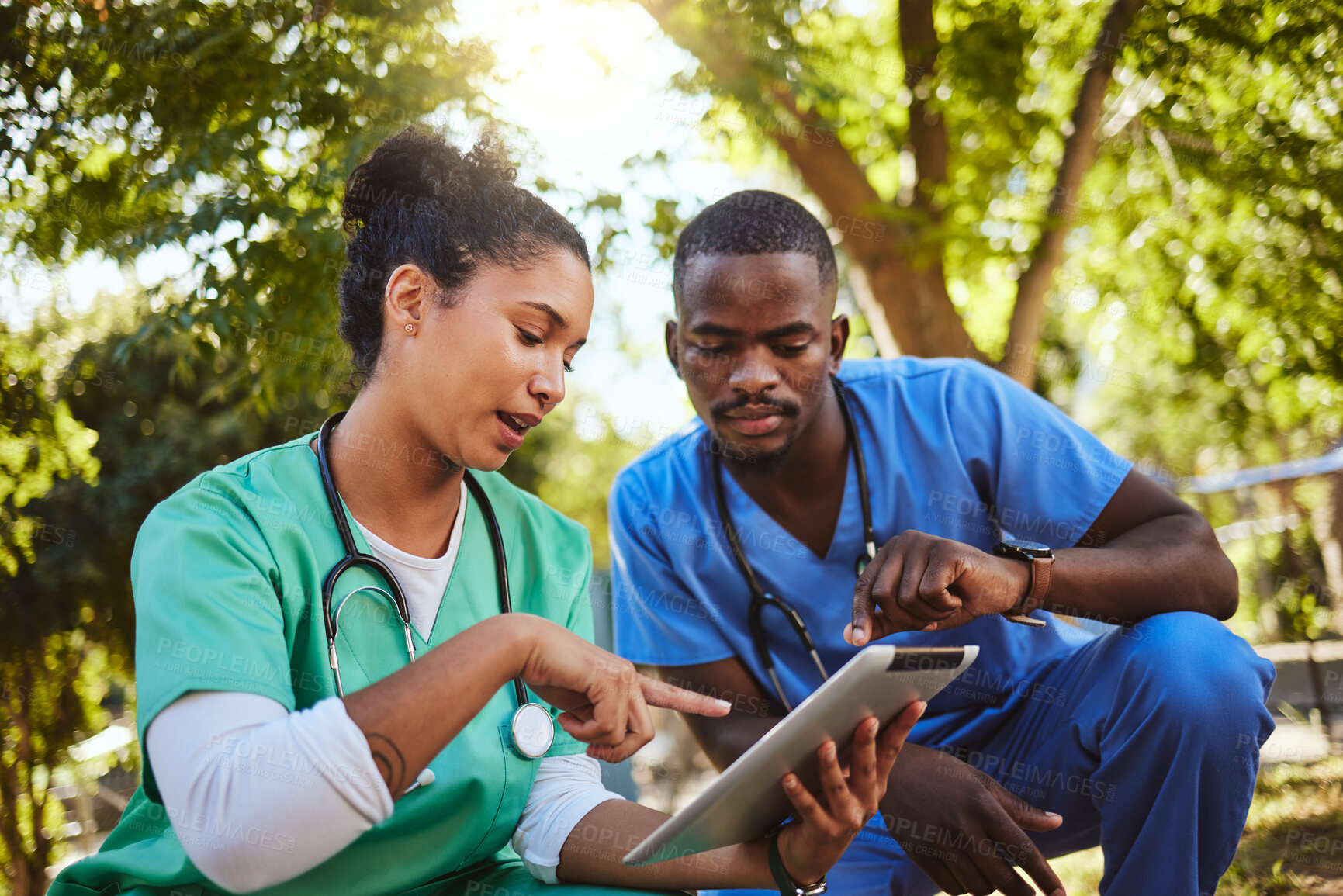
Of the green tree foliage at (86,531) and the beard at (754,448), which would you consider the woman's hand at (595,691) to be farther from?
the green tree foliage at (86,531)

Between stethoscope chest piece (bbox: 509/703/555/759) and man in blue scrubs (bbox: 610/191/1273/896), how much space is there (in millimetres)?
620

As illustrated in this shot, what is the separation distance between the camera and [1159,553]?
209cm

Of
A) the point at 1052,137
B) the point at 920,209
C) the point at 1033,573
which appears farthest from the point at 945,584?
the point at 1052,137

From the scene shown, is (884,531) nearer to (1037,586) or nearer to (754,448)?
(754,448)

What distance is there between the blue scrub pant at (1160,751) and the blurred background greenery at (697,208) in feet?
4.19

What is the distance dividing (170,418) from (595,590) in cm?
534

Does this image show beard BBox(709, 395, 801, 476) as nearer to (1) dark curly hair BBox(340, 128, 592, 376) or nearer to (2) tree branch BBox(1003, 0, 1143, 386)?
(1) dark curly hair BBox(340, 128, 592, 376)

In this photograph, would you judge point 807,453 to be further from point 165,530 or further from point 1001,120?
point 1001,120

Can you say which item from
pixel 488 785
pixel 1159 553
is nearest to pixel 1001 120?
pixel 1159 553

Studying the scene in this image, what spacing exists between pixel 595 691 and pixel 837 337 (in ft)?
4.84

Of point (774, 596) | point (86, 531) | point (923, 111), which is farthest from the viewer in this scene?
point (86, 531)

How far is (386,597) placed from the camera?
168 centimetres

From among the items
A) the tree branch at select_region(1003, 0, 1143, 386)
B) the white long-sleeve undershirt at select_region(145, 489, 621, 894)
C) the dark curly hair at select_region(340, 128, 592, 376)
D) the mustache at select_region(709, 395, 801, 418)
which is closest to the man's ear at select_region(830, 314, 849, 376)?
the mustache at select_region(709, 395, 801, 418)

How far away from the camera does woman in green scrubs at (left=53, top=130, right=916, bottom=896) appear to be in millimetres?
1310
